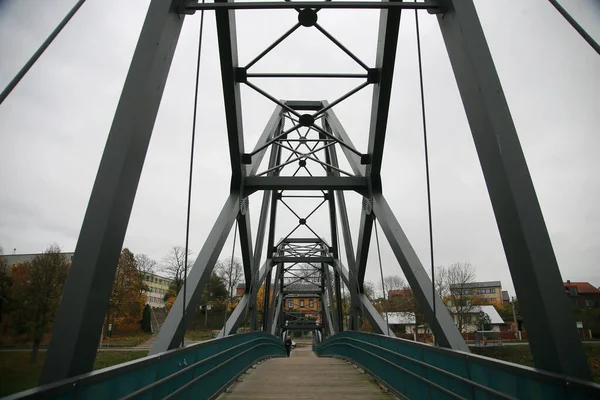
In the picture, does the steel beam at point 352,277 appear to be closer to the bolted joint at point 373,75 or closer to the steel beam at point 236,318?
the steel beam at point 236,318

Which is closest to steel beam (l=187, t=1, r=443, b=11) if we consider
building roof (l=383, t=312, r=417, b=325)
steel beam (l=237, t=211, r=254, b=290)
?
steel beam (l=237, t=211, r=254, b=290)

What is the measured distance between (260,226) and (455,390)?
36.5 feet

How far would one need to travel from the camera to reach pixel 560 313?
2.89m

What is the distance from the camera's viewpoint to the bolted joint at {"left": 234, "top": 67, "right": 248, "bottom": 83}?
7.84 meters

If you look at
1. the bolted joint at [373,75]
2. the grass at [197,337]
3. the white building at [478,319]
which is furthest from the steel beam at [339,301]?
the bolted joint at [373,75]

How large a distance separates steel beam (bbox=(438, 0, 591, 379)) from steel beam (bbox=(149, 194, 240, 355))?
3.88 metres

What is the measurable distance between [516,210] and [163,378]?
3.53 meters

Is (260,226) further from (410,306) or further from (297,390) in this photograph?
(410,306)

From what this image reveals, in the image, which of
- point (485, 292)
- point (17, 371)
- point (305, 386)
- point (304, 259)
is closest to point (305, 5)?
point (17, 371)

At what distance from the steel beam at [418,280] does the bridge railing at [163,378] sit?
315 centimetres

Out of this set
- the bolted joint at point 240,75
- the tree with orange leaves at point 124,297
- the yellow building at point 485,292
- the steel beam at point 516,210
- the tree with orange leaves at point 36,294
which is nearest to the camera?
the tree with orange leaves at point 36,294

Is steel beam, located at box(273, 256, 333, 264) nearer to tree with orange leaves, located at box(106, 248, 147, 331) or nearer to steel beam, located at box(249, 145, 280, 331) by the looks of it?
steel beam, located at box(249, 145, 280, 331)

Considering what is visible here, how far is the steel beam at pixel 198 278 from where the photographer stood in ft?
15.9

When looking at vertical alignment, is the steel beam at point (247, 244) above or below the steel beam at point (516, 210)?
above
